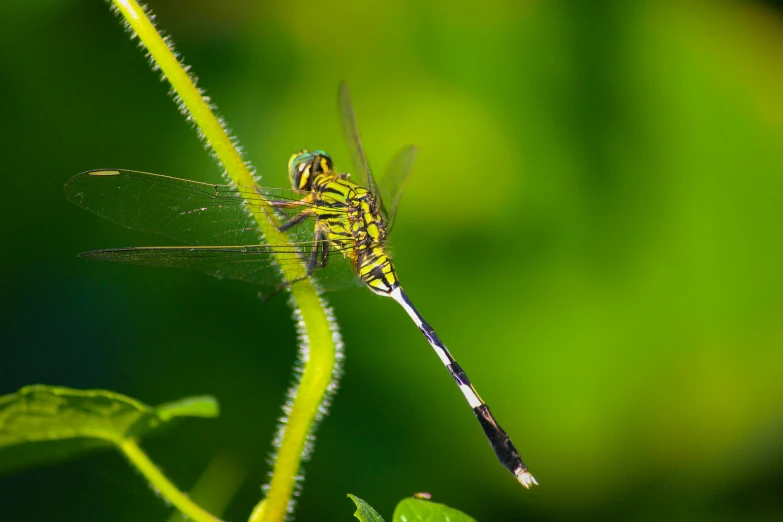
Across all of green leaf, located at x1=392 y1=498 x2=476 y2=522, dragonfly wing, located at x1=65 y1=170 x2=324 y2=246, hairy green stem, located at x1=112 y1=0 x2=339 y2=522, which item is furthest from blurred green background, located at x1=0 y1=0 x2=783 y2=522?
green leaf, located at x1=392 y1=498 x2=476 y2=522

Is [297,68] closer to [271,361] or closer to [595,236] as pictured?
[271,361]

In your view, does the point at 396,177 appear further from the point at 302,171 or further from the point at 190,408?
the point at 190,408

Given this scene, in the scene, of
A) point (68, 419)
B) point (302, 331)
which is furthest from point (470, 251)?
point (68, 419)

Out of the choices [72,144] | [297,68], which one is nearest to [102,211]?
[72,144]

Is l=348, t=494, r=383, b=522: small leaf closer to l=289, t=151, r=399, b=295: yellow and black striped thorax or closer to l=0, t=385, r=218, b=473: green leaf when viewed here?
l=0, t=385, r=218, b=473: green leaf

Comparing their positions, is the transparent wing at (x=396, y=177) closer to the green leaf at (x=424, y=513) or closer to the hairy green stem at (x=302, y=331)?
the hairy green stem at (x=302, y=331)

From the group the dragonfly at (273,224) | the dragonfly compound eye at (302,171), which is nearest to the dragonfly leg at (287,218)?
the dragonfly at (273,224)
